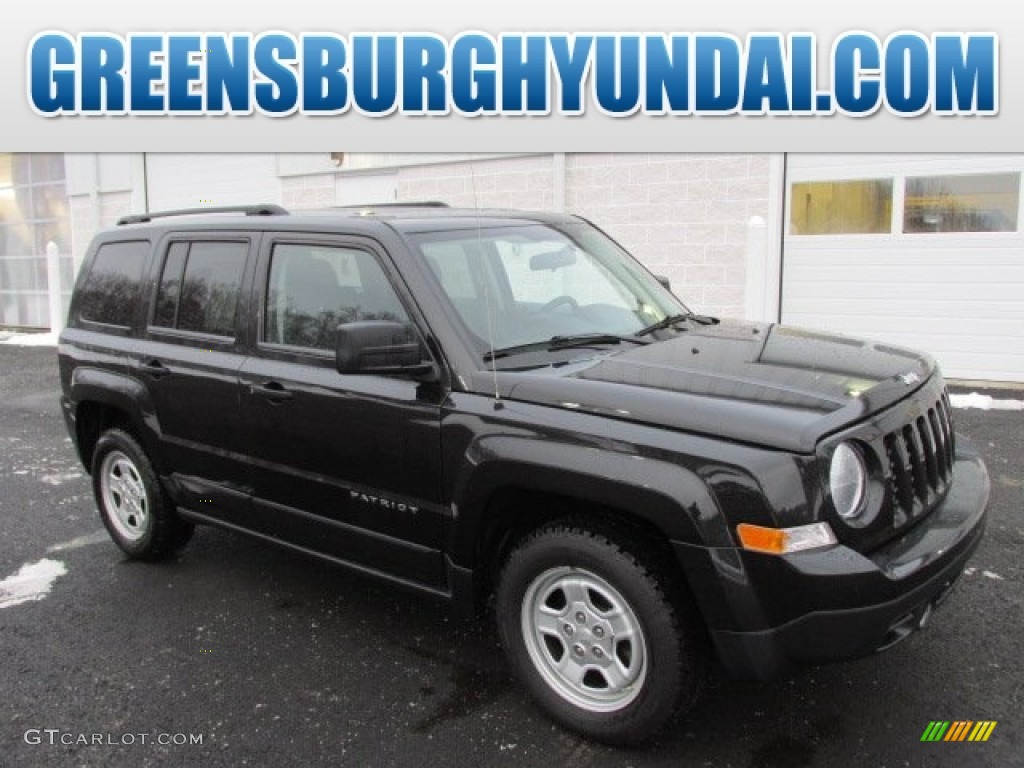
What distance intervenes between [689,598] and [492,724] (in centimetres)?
89

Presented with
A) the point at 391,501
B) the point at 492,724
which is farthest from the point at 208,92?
the point at 492,724

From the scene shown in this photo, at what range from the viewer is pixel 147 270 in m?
4.64

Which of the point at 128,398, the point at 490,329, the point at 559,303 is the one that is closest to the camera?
the point at 490,329

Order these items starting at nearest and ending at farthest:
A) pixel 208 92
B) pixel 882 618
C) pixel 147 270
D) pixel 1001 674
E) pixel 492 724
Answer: pixel 882 618, pixel 492 724, pixel 1001 674, pixel 147 270, pixel 208 92

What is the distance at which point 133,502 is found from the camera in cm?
488

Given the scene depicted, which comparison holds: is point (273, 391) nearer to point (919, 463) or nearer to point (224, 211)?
point (224, 211)

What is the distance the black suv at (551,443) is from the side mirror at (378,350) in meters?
0.01

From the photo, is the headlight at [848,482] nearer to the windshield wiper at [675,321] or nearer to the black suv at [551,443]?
the black suv at [551,443]

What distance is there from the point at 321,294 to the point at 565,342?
1.05 meters

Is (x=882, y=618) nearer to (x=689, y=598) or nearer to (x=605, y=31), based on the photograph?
(x=689, y=598)

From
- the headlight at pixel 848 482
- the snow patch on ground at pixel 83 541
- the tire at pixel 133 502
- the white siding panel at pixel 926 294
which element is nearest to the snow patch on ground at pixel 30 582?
the snow patch on ground at pixel 83 541

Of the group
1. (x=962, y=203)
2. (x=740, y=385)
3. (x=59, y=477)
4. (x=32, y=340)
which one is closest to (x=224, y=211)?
(x=740, y=385)

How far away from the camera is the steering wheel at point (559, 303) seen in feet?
12.3

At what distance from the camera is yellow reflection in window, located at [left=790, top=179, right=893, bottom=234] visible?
378 inches
